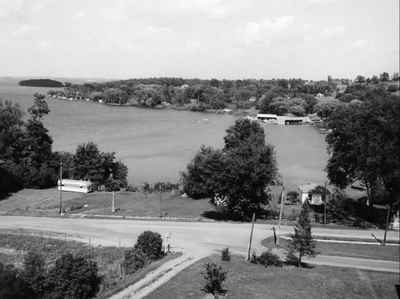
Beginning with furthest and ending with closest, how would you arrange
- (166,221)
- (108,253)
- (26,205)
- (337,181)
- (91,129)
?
(91,129) → (26,205) → (337,181) → (166,221) → (108,253)

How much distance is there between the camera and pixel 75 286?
18141 millimetres

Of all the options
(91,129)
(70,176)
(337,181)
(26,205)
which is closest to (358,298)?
(337,181)

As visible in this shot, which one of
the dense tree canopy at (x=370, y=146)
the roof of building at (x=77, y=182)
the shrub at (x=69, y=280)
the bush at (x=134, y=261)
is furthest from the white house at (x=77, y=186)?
the shrub at (x=69, y=280)

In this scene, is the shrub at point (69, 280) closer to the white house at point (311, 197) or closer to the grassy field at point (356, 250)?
the grassy field at point (356, 250)

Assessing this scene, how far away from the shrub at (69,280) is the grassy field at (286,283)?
3.05 metres

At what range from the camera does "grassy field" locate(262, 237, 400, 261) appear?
22.1m

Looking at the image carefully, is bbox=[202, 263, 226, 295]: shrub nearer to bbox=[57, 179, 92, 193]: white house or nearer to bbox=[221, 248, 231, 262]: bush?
bbox=[221, 248, 231, 262]: bush

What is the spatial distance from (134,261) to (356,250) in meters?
10.9

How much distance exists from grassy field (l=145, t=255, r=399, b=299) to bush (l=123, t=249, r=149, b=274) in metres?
2.26

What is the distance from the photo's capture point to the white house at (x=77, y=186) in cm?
3841

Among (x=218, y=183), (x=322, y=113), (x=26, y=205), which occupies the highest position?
(x=322, y=113)

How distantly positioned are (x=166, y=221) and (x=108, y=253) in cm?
613

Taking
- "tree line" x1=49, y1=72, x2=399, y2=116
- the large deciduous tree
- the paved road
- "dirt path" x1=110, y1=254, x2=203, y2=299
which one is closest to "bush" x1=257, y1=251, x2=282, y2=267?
the paved road

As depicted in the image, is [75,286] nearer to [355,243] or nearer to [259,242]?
[259,242]
